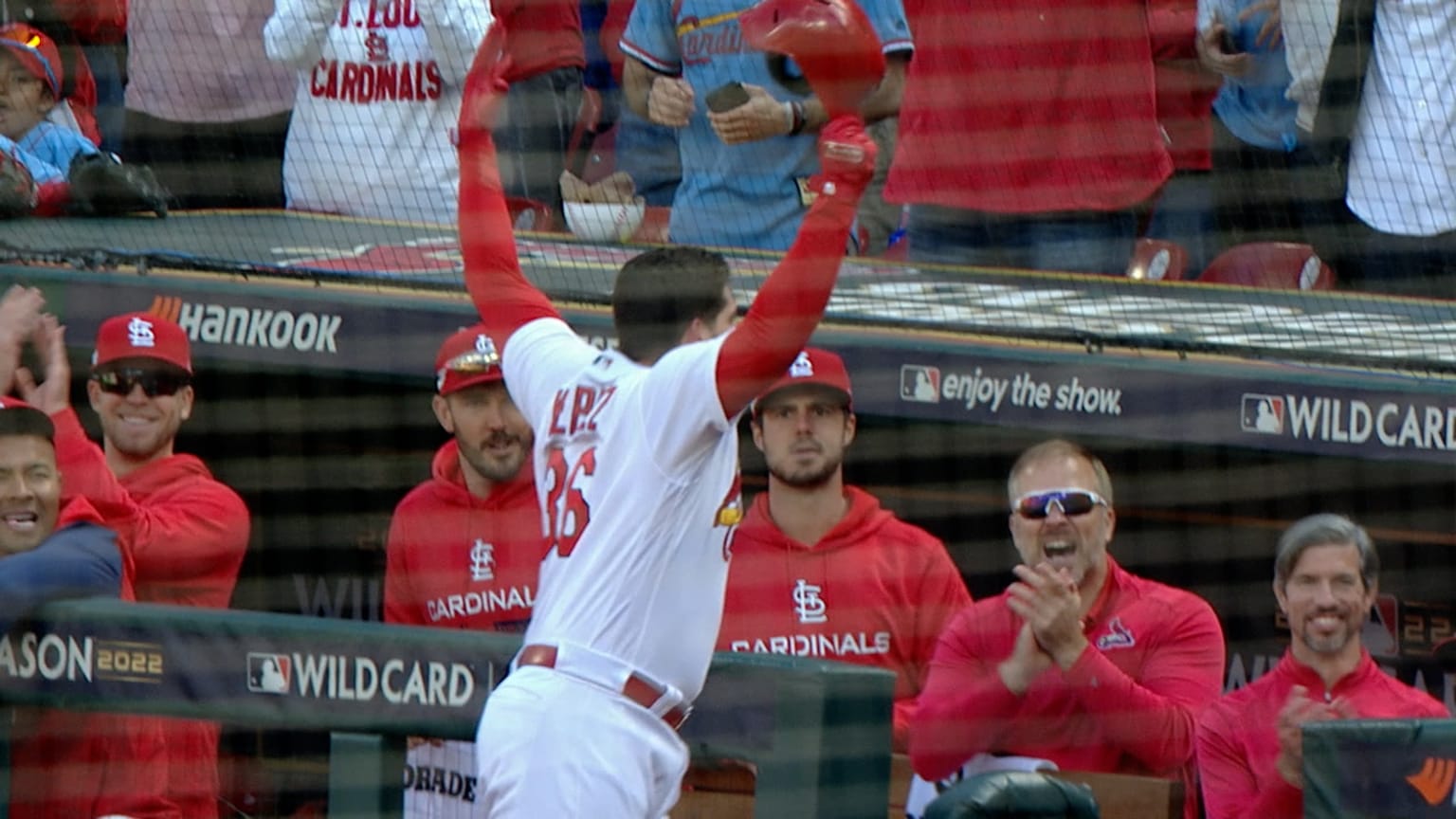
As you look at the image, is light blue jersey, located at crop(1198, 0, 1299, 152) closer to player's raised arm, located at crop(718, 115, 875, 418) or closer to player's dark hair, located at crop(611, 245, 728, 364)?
player's dark hair, located at crop(611, 245, 728, 364)

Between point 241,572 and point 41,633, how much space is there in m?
2.03

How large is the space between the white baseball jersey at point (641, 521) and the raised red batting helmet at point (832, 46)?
14.4 inches

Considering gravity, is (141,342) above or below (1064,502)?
above

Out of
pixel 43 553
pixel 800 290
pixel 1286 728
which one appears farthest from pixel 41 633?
pixel 1286 728

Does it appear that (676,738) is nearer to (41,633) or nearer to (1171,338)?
(41,633)

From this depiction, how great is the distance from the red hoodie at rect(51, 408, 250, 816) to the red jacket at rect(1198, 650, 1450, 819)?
5.19 ft

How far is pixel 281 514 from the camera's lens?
215 inches

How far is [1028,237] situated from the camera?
4820 millimetres

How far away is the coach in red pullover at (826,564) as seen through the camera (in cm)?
402

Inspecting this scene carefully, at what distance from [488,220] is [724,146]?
1.66m

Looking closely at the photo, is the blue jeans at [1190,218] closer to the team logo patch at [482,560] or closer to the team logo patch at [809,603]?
the team logo patch at [809,603]

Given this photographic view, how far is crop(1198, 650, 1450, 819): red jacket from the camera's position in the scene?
3.58 meters

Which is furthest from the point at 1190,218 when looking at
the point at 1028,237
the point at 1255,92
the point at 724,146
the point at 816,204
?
the point at 816,204

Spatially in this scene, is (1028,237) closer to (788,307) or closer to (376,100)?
(376,100)
